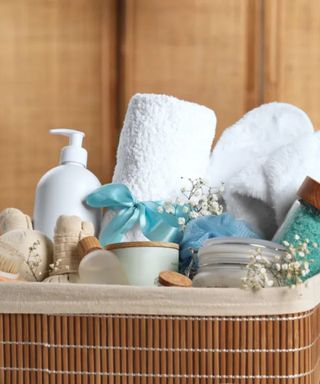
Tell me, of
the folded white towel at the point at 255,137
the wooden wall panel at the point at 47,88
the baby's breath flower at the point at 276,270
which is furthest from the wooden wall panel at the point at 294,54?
the baby's breath flower at the point at 276,270

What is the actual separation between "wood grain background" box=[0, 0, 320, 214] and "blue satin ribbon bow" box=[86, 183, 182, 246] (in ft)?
1.58

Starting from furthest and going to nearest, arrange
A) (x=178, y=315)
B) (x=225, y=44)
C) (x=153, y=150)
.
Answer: (x=225, y=44) < (x=153, y=150) < (x=178, y=315)

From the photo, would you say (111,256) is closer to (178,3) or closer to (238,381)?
(238,381)

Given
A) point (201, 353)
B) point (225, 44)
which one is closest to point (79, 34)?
point (225, 44)

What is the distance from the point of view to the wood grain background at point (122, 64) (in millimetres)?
1275

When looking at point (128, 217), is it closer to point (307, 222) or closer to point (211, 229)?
point (211, 229)

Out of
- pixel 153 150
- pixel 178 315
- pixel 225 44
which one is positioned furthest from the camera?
pixel 225 44

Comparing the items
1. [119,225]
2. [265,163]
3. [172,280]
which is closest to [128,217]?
[119,225]

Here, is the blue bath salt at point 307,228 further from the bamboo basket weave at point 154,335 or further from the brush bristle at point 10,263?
the brush bristle at point 10,263

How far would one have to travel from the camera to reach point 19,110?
4.33ft

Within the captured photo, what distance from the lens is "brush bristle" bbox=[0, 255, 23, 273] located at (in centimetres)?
66

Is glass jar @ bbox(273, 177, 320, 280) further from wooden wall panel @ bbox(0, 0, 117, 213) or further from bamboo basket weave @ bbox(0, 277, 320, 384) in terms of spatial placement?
wooden wall panel @ bbox(0, 0, 117, 213)

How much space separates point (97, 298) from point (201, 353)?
80 millimetres

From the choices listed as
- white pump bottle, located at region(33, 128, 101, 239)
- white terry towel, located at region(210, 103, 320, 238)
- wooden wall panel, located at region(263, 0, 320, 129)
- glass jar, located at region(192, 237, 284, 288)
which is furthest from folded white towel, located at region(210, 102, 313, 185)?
wooden wall panel, located at region(263, 0, 320, 129)
